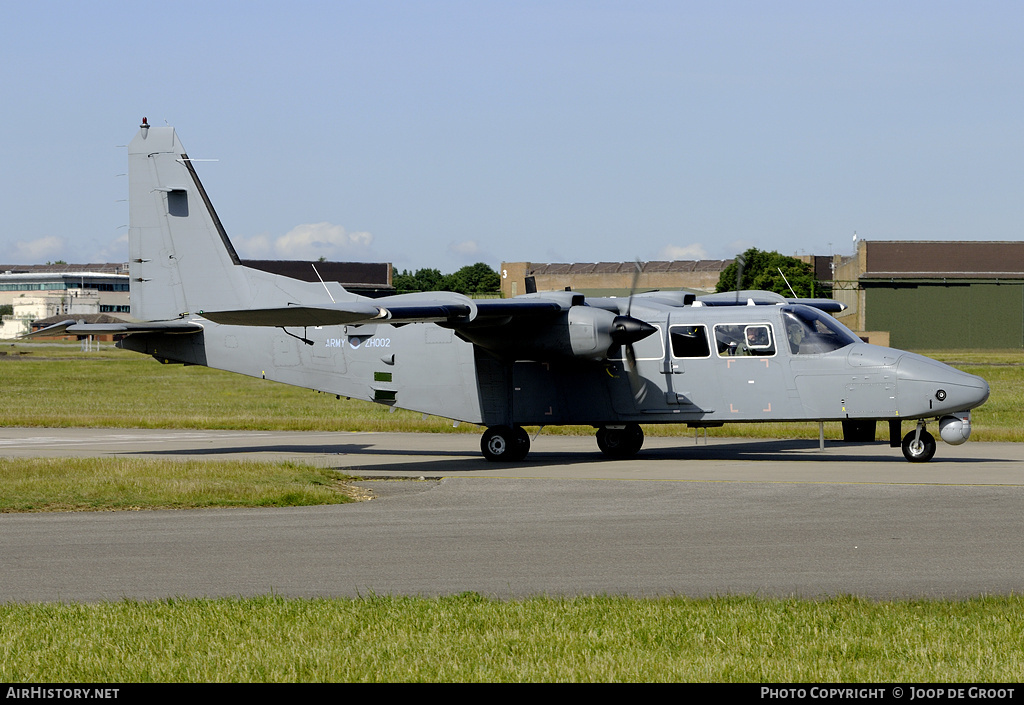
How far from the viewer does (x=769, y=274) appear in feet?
271

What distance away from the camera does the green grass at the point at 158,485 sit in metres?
15.3

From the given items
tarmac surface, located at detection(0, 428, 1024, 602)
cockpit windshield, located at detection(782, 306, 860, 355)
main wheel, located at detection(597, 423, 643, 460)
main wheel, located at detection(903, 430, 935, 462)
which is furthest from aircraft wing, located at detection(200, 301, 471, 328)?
main wheel, located at detection(903, 430, 935, 462)

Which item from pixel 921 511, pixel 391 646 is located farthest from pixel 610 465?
pixel 391 646

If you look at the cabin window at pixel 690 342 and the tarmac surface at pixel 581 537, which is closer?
the tarmac surface at pixel 581 537

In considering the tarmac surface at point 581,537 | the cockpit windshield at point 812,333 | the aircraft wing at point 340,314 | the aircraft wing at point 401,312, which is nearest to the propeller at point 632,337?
the aircraft wing at point 401,312

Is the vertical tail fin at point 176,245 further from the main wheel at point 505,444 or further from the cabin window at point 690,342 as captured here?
the cabin window at point 690,342

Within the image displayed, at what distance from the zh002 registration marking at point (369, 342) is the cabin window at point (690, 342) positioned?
6.18 m

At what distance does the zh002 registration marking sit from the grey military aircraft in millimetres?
28

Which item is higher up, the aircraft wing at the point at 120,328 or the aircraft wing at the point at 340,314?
→ the aircraft wing at the point at 340,314

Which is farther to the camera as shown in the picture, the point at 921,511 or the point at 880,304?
the point at 880,304

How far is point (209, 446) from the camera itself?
25500mm

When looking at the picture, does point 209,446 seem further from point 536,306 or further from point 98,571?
point 98,571

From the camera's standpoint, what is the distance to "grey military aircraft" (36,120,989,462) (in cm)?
1995
